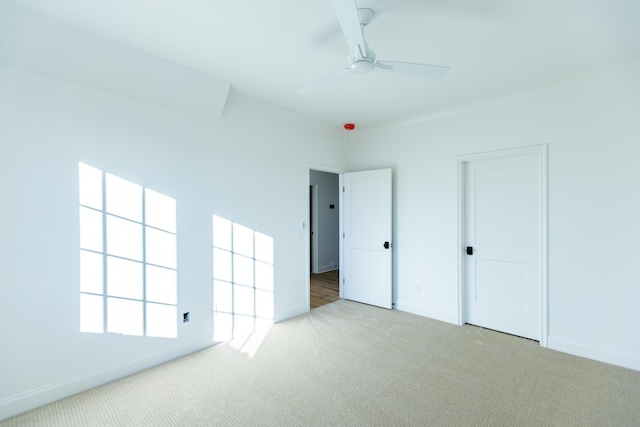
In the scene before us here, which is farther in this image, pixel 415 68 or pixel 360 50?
pixel 415 68

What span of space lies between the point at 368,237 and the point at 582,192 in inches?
94.3

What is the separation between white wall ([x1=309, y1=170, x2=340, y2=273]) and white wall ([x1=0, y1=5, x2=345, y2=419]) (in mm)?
3177

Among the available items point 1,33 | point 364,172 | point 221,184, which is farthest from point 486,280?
point 1,33

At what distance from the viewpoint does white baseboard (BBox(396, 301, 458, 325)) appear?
3.50m

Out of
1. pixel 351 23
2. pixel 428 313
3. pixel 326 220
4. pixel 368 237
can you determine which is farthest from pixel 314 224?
pixel 351 23

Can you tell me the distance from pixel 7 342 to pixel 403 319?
3.63m

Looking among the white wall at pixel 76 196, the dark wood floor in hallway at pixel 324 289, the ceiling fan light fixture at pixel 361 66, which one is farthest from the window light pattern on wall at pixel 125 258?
the dark wood floor in hallway at pixel 324 289

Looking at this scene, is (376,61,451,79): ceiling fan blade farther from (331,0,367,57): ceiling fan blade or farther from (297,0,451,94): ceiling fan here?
(331,0,367,57): ceiling fan blade

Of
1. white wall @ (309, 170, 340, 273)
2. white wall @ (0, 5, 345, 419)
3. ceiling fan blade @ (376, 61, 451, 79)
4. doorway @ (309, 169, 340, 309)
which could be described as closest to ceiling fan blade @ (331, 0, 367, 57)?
ceiling fan blade @ (376, 61, 451, 79)

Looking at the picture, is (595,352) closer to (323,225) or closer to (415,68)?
(415,68)

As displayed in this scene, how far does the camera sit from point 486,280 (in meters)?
3.36

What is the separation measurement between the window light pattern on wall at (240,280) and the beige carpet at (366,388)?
272mm

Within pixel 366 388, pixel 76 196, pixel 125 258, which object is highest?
pixel 76 196

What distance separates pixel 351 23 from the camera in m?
1.53
